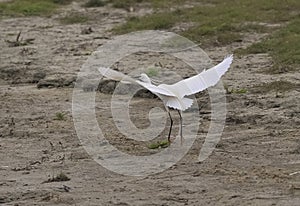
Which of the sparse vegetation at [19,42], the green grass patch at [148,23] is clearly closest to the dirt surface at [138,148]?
the sparse vegetation at [19,42]

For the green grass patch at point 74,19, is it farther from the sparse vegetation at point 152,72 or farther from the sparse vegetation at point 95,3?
the sparse vegetation at point 152,72

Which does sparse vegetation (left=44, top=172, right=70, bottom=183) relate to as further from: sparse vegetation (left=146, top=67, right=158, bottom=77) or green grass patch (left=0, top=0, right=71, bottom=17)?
green grass patch (left=0, top=0, right=71, bottom=17)

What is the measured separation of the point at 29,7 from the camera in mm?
16375

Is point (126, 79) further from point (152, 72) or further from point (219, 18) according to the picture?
point (219, 18)

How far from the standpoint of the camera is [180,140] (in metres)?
8.13

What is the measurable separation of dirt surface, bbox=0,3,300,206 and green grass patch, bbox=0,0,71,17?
3.55 metres

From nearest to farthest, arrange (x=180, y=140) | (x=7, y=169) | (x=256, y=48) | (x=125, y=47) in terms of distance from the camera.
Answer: (x=7, y=169) → (x=180, y=140) → (x=256, y=48) → (x=125, y=47)

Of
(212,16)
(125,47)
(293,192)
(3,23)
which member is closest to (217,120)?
(293,192)

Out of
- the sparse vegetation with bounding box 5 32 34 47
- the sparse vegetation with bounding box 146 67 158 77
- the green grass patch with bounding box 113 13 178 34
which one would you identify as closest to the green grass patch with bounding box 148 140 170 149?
the sparse vegetation with bounding box 146 67 158 77

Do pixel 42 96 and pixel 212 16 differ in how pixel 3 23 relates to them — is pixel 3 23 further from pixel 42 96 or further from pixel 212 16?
pixel 42 96

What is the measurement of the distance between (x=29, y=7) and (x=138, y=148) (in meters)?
8.80

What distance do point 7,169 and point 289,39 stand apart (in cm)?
570

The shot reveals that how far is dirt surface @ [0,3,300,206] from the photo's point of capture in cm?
654

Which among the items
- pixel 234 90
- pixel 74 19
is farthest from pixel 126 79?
pixel 74 19
